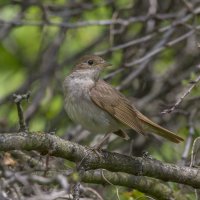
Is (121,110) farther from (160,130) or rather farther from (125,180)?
(125,180)

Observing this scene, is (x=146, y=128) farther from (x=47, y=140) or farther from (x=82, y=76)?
(x=47, y=140)

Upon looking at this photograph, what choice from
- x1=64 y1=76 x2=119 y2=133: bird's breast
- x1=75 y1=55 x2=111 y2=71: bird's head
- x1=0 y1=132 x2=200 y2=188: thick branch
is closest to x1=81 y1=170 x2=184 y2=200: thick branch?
x1=0 y1=132 x2=200 y2=188: thick branch

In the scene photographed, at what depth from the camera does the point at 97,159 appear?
432 centimetres

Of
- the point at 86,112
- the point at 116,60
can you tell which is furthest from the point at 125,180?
the point at 116,60

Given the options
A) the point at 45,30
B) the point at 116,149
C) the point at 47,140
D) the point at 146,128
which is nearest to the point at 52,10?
the point at 45,30

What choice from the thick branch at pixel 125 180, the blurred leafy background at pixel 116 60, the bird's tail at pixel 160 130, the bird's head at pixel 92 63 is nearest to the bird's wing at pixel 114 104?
the bird's tail at pixel 160 130

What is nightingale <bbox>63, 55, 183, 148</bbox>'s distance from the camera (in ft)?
17.7

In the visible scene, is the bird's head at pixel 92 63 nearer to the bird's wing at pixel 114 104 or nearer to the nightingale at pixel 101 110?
the nightingale at pixel 101 110

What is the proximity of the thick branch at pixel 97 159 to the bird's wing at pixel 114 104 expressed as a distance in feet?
2.42

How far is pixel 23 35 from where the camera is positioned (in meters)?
8.23

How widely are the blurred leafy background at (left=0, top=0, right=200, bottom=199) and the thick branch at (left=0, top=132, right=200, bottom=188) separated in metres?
1.65

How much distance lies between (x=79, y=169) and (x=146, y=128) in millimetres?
1996

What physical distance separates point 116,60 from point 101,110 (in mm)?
2541

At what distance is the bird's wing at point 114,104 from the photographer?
17.8 ft
